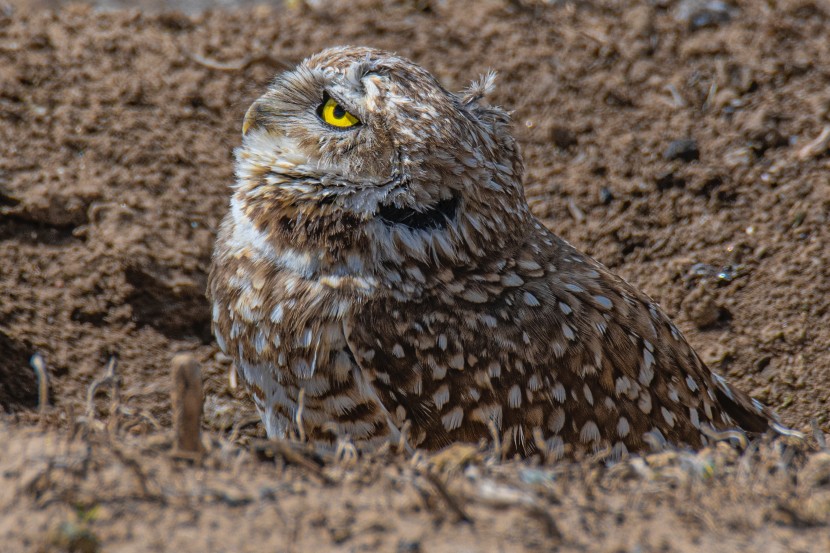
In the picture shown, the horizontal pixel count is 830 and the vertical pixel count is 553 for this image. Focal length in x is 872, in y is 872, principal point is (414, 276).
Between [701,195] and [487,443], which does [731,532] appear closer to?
[487,443]

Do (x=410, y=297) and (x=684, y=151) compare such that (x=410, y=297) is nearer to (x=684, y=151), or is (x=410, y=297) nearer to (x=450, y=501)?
(x=450, y=501)

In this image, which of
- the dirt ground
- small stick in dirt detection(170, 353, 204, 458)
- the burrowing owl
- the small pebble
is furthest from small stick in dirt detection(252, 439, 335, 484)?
the small pebble

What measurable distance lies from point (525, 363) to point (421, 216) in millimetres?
667

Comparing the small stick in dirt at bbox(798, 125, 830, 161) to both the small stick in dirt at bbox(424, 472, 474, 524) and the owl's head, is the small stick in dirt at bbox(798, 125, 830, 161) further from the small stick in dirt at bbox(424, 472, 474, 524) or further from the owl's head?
the small stick in dirt at bbox(424, 472, 474, 524)

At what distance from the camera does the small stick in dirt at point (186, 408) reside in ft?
7.73

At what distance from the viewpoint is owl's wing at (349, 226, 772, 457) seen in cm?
315

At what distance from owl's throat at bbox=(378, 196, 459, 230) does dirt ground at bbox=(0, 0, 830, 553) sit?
1.02 meters

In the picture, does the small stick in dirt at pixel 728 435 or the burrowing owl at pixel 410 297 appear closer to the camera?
the small stick in dirt at pixel 728 435

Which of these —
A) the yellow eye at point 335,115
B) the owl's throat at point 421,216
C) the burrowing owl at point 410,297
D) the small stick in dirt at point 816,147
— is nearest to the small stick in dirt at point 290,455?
the burrowing owl at point 410,297

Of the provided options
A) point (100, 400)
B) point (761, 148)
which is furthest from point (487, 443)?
point (761, 148)

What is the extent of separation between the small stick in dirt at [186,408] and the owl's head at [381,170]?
0.91 m

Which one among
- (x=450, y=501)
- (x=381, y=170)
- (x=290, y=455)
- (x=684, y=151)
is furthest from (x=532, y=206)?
(x=450, y=501)

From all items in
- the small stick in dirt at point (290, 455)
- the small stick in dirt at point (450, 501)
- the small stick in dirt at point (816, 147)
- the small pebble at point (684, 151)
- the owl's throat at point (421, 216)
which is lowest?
the small stick in dirt at point (290, 455)

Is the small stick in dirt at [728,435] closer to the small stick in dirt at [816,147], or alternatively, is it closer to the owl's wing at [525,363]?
the owl's wing at [525,363]
